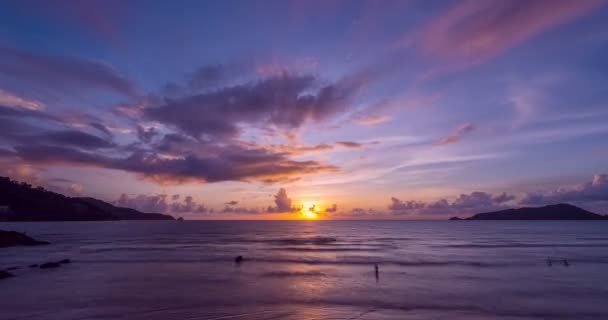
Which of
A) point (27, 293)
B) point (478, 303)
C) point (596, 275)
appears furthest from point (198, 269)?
point (596, 275)

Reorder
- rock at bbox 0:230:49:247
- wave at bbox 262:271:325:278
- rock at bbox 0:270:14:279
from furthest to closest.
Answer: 1. rock at bbox 0:230:49:247
2. wave at bbox 262:271:325:278
3. rock at bbox 0:270:14:279

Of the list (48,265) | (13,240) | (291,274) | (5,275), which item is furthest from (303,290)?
(13,240)

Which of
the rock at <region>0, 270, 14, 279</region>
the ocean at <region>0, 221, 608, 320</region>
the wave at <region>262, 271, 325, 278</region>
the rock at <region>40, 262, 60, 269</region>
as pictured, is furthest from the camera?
the rock at <region>40, 262, 60, 269</region>

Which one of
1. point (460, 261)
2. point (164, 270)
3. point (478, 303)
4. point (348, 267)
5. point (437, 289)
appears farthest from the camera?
point (460, 261)

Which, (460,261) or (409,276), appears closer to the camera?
(409,276)

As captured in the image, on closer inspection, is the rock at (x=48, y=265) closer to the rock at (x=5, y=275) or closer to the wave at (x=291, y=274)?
the rock at (x=5, y=275)

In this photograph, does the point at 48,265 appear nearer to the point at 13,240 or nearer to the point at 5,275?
the point at 5,275

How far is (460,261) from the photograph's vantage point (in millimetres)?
60594

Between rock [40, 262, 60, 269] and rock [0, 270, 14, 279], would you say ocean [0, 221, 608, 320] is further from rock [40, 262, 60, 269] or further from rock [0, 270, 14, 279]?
rock [40, 262, 60, 269]

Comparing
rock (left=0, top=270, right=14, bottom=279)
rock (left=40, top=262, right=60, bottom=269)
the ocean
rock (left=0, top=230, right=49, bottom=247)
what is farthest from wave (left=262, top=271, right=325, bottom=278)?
rock (left=0, top=230, right=49, bottom=247)

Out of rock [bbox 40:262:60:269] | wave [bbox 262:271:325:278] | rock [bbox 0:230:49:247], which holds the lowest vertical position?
wave [bbox 262:271:325:278]

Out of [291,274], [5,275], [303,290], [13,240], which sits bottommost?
[291,274]

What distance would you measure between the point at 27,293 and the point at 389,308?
33729 millimetres

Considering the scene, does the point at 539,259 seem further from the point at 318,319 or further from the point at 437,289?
the point at 318,319
